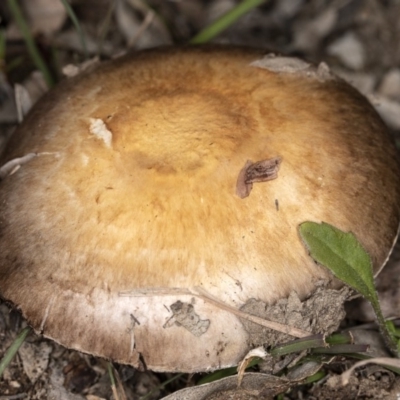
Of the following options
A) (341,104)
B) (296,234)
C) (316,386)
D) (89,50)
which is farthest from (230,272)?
(89,50)

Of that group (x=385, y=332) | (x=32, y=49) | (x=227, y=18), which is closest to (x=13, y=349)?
(x=385, y=332)

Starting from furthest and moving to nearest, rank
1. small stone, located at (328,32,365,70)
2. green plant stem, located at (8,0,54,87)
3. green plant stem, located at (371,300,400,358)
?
small stone, located at (328,32,365,70) < green plant stem, located at (8,0,54,87) < green plant stem, located at (371,300,400,358)

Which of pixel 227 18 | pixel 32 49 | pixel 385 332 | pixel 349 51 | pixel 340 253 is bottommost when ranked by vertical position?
pixel 385 332

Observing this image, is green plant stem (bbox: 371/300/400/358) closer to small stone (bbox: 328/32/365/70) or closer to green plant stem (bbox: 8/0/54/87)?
small stone (bbox: 328/32/365/70)

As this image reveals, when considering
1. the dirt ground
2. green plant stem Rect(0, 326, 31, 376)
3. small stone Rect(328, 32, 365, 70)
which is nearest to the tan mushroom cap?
green plant stem Rect(0, 326, 31, 376)

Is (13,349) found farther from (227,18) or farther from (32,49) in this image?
(227,18)

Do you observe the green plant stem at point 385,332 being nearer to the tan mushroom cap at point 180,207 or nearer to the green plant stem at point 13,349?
the tan mushroom cap at point 180,207

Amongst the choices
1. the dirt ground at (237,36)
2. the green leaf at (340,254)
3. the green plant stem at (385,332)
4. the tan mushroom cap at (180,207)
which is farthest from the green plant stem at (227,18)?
the green plant stem at (385,332)
